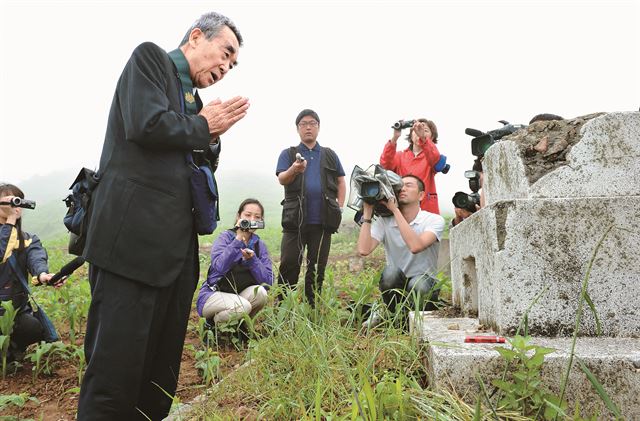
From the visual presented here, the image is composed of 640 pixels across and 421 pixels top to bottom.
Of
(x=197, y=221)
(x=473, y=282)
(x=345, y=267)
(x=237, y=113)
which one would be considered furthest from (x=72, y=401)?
(x=345, y=267)

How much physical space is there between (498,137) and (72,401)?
112 inches

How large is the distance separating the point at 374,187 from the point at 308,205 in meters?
1.17

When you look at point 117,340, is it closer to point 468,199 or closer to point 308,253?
point 468,199

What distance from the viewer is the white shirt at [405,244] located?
11.1 ft

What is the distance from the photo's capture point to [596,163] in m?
2.01

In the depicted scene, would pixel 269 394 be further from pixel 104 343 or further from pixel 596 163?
pixel 596 163

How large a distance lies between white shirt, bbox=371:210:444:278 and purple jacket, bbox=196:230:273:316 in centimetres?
92

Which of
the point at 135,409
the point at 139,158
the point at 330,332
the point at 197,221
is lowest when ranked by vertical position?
the point at 135,409

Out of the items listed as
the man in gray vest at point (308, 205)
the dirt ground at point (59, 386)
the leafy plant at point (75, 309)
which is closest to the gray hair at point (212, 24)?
the dirt ground at point (59, 386)

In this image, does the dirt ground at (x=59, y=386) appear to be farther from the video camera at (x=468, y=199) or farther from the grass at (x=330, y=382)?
the video camera at (x=468, y=199)

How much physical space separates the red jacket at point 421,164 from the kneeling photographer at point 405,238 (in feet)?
2.40

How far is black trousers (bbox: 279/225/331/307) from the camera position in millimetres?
4230

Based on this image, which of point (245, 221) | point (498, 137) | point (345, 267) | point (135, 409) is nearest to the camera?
point (135, 409)

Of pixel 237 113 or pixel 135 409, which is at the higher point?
pixel 237 113
